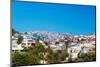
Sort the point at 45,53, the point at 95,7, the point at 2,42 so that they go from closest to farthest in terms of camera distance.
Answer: the point at 2,42, the point at 45,53, the point at 95,7

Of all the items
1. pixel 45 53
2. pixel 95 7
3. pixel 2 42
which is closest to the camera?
pixel 2 42

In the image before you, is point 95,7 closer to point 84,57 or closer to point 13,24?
point 84,57

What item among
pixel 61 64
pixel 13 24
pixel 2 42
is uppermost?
pixel 13 24

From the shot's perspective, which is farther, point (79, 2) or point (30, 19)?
point (79, 2)

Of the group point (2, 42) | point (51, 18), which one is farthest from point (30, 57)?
point (51, 18)
